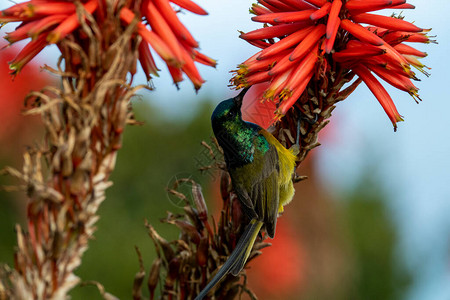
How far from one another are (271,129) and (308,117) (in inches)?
16.8

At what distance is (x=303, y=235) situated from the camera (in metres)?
5.36

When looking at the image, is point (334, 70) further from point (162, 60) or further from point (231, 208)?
point (162, 60)

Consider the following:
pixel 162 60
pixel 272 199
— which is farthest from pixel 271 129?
pixel 162 60

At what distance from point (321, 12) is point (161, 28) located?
30.0 inches

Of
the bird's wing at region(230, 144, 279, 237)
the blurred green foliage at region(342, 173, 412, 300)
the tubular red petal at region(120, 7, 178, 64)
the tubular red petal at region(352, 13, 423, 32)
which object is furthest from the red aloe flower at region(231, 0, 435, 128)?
the blurred green foliage at region(342, 173, 412, 300)

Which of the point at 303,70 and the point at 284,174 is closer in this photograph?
the point at 303,70

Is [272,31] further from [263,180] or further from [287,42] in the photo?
[263,180]

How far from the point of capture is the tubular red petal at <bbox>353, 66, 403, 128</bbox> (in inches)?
86.2

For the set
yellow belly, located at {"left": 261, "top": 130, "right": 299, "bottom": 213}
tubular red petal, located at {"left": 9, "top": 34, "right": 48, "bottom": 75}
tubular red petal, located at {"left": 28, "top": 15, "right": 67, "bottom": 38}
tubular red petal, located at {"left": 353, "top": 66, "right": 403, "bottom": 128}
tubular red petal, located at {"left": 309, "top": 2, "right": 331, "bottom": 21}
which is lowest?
yellow belly, located at {"left": 261, "top": 130, "right": 299, "bottom": 213}

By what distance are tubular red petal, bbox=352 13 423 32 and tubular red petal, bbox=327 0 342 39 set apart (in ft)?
0.36

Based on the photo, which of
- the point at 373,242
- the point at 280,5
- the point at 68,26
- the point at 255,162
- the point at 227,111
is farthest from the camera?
the point at 373,242

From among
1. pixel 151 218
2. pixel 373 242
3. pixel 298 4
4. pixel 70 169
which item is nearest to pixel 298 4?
pixel 298 4

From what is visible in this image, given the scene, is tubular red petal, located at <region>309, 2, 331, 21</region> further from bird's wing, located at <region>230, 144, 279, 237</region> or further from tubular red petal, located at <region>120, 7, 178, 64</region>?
bird's wing, located at <region>230, 144, 279, 237</region>

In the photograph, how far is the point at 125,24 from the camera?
57.6 inches
